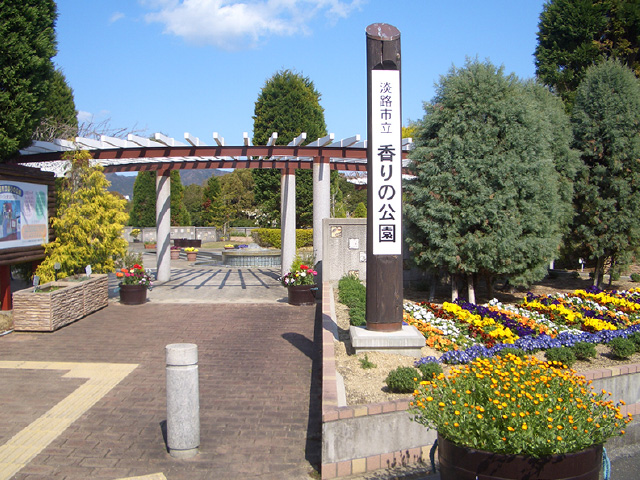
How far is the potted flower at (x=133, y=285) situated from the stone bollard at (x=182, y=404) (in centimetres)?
786

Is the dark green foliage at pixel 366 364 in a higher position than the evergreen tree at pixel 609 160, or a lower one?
lower

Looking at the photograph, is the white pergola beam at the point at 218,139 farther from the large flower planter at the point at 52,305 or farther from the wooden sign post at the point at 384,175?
the wooden sign post at the point at 384,175

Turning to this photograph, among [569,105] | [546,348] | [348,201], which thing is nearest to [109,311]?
[546,348]

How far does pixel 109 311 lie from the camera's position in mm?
12312

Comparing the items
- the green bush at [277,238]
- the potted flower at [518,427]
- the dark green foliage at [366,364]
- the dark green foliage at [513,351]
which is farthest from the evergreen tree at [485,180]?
the green bush at [277,238]

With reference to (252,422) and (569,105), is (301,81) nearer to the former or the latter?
(569,105)

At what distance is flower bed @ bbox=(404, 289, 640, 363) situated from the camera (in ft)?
26.1

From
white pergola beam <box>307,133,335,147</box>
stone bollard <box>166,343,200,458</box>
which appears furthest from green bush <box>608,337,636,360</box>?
white pergola beam <box>307,133,335,147</box>

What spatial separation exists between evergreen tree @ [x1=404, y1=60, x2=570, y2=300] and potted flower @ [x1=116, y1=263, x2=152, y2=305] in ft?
21.9

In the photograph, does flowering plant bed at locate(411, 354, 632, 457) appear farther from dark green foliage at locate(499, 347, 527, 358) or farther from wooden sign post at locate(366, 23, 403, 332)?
dark green foliage at locate(499, 347, 527, 358)

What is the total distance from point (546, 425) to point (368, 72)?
18.0ft

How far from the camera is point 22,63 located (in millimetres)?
11094

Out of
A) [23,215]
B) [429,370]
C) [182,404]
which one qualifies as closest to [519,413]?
[429,370]

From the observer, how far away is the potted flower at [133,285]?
12.9m
